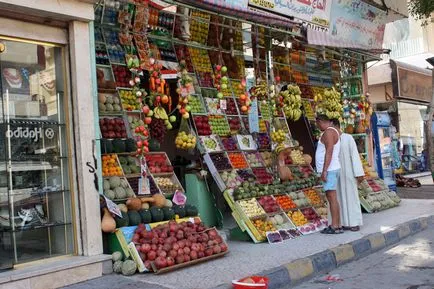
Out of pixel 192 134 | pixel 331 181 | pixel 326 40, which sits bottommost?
pixel 331 181

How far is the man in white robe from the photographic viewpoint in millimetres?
7734

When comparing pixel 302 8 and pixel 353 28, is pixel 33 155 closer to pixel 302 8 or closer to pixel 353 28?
pixel 302 8

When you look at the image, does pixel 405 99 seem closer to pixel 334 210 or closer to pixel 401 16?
pixel 401 16

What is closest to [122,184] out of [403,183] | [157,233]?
[157,233]

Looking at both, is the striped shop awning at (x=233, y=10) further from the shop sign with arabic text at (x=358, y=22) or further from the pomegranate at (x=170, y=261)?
the pomegranate at (x=170, y=261)

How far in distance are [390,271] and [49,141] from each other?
13.8ft

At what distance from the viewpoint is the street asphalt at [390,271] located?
5.31 meters

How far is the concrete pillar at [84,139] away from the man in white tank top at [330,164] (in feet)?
11.6

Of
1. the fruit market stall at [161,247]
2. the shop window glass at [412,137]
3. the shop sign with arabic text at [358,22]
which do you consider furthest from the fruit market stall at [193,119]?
the shop window glass at [412,137]

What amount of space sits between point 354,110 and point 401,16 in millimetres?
3151

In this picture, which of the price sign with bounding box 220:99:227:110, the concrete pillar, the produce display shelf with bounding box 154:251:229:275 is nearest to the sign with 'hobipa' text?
the concrete pillar

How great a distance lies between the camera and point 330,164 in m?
7.47

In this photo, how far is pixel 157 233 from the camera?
579 centimetres

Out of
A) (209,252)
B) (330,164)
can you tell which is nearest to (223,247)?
(209,252)
